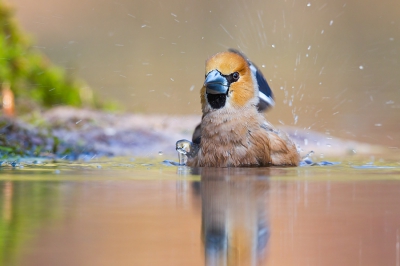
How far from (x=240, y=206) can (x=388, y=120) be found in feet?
34.1

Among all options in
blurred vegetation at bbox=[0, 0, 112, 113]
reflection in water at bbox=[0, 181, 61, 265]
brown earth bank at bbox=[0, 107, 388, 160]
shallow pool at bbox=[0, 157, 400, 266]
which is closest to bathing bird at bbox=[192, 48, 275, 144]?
shallow pool at bbox=[0, 157, 400, 266]

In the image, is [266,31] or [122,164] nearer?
[122,164]

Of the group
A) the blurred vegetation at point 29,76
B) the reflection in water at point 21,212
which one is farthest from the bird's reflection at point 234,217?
the blurred vegetation at point 29,76

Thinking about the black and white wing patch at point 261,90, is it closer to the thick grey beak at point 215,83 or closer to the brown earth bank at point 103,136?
the thick grey beak at point 215,83

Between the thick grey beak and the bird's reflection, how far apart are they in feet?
3.04

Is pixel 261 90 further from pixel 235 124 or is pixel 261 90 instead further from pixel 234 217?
pixel 234 217

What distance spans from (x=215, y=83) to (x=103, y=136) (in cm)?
344

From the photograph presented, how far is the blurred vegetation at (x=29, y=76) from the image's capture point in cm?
944

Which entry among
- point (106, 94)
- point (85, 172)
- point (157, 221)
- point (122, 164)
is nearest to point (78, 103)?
point (106, 94)

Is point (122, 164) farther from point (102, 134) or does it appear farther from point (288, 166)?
point (102, 134)

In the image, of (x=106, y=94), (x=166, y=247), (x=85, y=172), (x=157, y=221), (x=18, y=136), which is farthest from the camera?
(x=106, y=94)

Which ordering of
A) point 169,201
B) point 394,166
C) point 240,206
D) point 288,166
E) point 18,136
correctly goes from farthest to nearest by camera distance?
point 18,136 → point 394,166 → point 288,166 → point 169,201 → point 240,206

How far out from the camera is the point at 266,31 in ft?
42.3

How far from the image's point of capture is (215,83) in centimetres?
542
